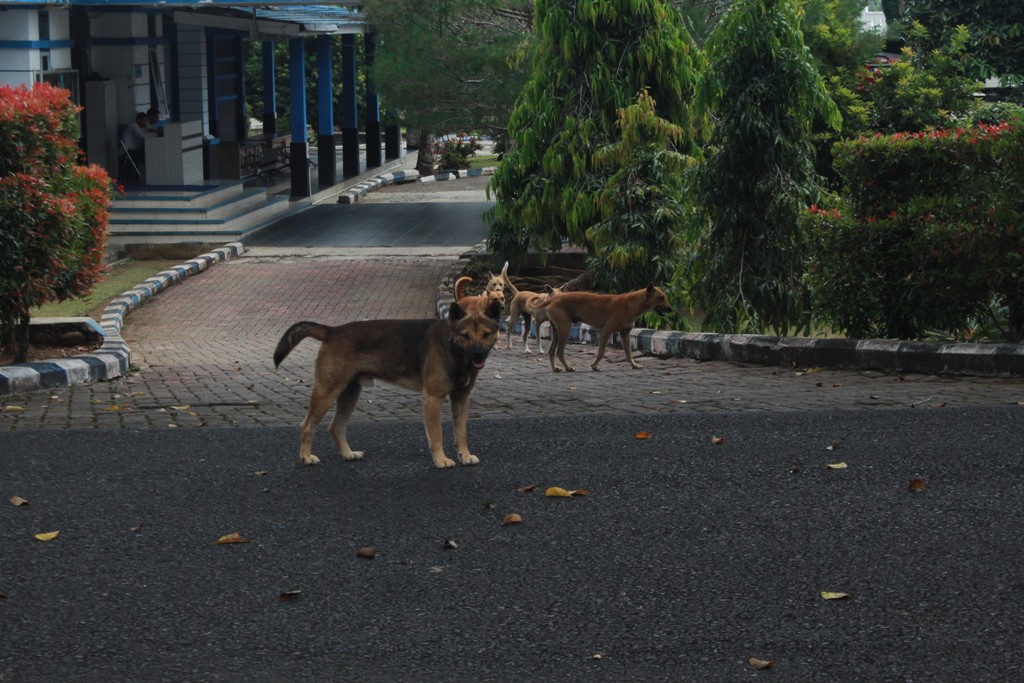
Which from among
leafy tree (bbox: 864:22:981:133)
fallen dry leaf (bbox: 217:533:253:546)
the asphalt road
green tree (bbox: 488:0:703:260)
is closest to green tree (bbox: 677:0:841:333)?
green tree (bbox: 488:0:703:260)

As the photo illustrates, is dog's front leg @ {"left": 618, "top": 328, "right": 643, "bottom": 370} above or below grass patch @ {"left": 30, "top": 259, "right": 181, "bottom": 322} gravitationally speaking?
above

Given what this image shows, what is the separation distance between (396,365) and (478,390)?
3.10 m

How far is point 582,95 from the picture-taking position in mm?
17484

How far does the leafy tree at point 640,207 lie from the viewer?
1570 cm

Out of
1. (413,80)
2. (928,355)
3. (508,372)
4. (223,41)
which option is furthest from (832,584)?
(223,41)

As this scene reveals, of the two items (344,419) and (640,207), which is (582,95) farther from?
(344,419)

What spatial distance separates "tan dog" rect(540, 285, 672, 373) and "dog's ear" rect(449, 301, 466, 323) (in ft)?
16.2

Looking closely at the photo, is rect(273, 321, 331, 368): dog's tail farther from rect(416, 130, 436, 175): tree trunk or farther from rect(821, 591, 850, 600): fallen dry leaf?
rect(416, 130, 436, 175): tree trunk

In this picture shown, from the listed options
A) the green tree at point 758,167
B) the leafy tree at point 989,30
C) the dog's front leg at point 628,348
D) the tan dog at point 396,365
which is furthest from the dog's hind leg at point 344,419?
the leafy tree at point 989,30

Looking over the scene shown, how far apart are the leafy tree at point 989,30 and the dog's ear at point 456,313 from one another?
63.4 feet

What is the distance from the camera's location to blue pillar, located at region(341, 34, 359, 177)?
1368 inches

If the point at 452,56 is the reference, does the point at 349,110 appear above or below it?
below

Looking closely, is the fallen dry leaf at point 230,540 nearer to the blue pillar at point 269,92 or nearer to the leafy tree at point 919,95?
the leafy tree at point 919,95

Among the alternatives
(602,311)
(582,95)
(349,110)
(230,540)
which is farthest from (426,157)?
(230,540)
